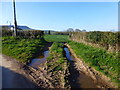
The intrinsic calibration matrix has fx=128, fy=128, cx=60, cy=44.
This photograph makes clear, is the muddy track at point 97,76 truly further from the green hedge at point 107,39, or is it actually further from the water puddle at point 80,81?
the green hedge at point 107,39

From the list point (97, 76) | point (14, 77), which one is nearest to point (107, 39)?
point (97, 76)

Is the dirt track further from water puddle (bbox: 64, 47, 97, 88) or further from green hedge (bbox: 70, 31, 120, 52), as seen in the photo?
green hedge (bbox: 70, 31, 120, 52)

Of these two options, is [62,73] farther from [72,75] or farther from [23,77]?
[23,77]

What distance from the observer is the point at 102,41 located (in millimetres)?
11406

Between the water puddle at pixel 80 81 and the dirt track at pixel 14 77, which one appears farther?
the water puddle at pixel 80 81

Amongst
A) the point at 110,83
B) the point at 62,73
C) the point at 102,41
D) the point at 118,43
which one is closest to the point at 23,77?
the point at 62,73


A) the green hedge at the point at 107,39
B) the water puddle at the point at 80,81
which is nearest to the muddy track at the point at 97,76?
the water puddle at the point at 80,81

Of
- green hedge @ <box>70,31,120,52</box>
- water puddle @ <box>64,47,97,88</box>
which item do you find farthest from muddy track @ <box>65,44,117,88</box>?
green hedge @ <box>70,31,120,52</box>

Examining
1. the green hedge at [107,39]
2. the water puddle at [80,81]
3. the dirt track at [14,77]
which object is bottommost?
the water puddle at [80,81]

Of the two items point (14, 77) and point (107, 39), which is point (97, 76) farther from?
point (107, 39)

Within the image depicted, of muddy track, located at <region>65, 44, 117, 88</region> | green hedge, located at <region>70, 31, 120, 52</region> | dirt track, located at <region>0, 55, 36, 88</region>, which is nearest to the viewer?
dirt track, located at <region>0, 55, 36, 88</region>

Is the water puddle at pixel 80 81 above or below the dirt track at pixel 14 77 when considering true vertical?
below

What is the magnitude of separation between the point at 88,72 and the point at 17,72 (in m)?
3.97

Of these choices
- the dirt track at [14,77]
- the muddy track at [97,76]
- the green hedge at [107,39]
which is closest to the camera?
the dirt track at [14,77]
